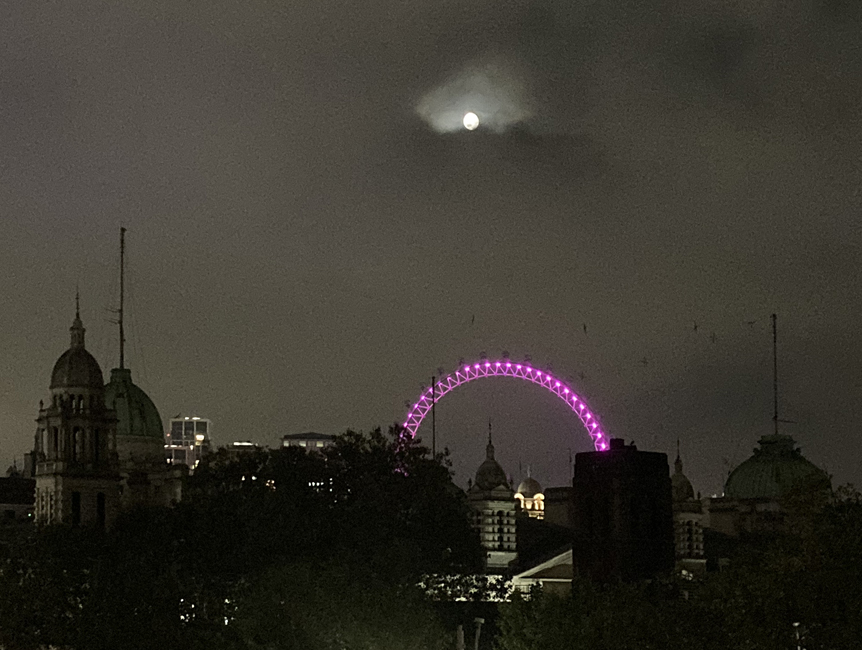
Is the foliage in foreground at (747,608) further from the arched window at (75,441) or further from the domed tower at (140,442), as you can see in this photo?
the domed tower at (140,442)

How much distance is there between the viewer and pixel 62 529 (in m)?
124

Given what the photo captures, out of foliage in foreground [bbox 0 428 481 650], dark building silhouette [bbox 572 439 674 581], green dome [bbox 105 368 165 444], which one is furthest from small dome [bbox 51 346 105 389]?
dark building silhouette [bbox 572 439 674 581]

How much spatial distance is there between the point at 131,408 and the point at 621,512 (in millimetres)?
85822

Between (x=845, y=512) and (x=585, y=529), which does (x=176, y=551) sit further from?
(x=845, y=512)

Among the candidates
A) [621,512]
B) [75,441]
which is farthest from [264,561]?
[75,441]

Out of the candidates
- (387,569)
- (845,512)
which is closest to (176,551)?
(387,569)

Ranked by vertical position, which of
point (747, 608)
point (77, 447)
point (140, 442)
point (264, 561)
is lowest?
point (747, 608)

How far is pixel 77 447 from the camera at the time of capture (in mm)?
146250

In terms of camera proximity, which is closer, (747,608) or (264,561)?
(747,608)

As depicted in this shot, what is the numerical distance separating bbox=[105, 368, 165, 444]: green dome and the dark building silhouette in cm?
8007

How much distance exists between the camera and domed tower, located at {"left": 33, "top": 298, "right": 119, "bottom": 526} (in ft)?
470

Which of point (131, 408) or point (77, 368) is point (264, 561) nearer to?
point (77, 368)

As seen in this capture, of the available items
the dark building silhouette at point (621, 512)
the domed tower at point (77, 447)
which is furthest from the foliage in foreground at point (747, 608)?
the domed tower at point (77, 447)

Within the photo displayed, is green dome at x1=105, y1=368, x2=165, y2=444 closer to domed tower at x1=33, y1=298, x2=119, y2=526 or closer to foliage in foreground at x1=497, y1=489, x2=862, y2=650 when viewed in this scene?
domed tower at x1=33, y1=298, x2=119, y2=526
